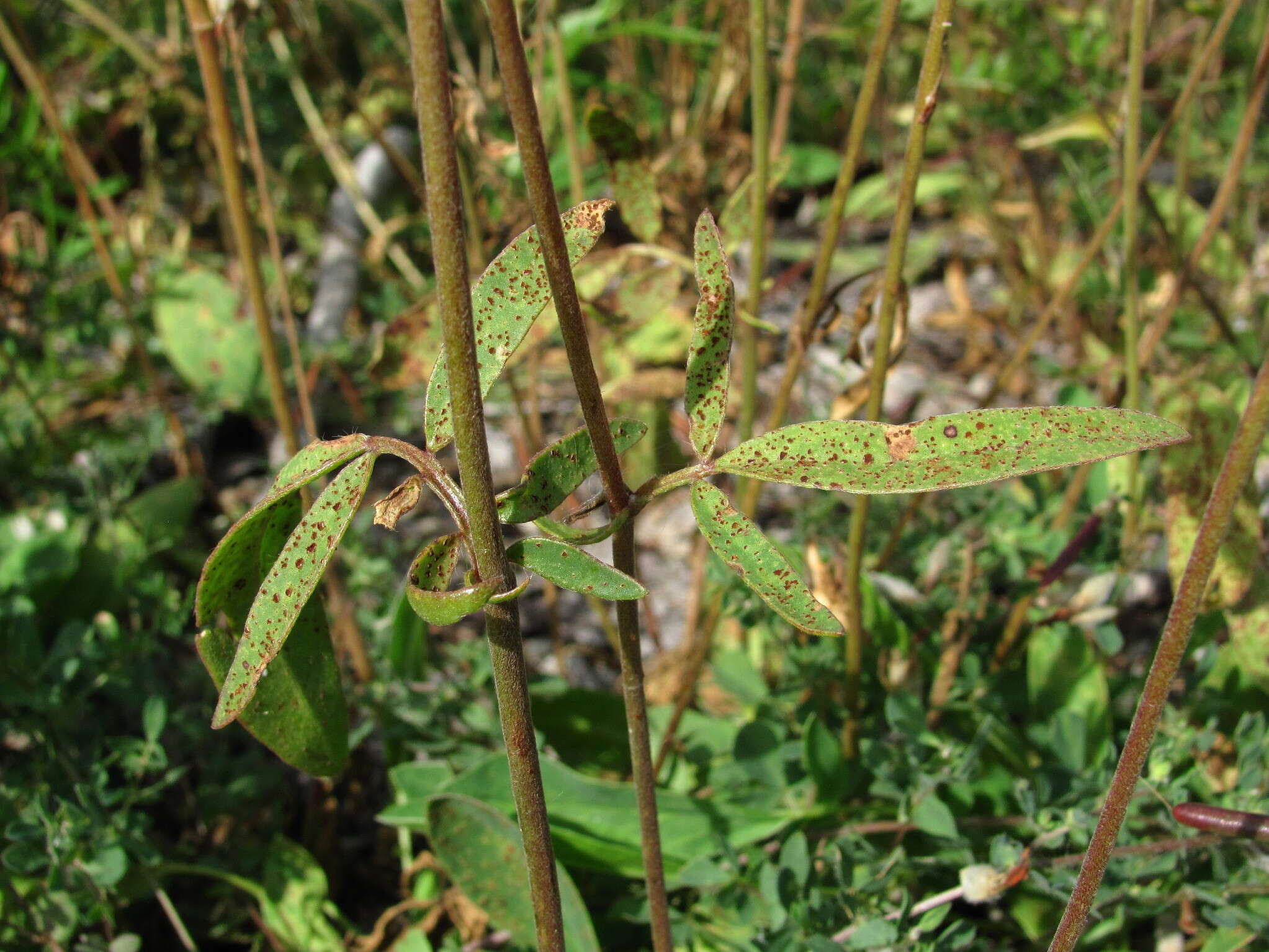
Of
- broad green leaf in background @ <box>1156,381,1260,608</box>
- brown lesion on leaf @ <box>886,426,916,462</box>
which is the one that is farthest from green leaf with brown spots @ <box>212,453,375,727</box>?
broad green leaf in background @ <box>1156,381,1260,608</box>

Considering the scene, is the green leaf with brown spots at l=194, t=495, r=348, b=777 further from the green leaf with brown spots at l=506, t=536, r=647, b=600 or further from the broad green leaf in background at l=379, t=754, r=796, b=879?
the broad green leaf in background at l=379, t=754, r=796, b=879

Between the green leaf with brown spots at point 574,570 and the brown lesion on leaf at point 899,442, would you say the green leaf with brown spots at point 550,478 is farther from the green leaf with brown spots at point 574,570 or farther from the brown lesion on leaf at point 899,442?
the brown lesion on leaf at point 899,442

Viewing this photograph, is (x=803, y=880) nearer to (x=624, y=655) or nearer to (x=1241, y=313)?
(x=624, y=655)

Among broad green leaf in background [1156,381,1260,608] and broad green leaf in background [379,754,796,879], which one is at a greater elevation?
broad green leaf in background [1156,381,1260,608]

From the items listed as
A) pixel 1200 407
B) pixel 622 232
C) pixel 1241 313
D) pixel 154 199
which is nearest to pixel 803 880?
pixel 1200 407

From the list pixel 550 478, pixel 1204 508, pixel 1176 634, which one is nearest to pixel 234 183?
pixel 550 478

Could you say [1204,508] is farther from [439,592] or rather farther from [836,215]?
[439,592]

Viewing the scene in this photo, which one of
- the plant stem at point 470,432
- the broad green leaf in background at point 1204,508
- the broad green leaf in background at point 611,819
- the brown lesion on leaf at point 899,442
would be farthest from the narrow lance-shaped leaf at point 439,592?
the broad green leaf in background at point 1204,508
